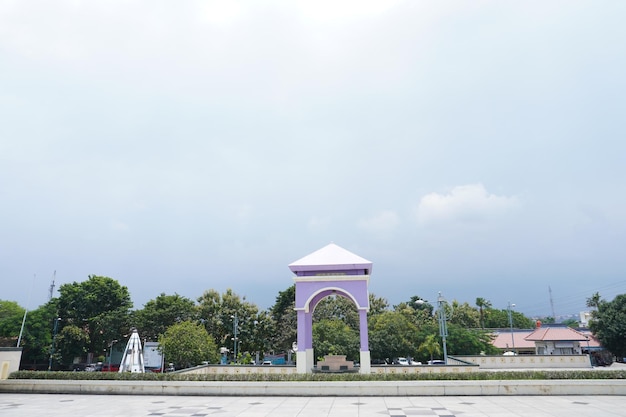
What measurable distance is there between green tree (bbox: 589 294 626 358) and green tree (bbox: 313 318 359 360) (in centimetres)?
2061

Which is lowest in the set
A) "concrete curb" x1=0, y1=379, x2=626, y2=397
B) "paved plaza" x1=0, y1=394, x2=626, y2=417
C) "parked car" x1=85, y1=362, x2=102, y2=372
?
"parked car" x1=85, y1=362, x2=102, y2=372

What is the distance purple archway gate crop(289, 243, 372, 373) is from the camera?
19641 mm

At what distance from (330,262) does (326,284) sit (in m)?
1.07

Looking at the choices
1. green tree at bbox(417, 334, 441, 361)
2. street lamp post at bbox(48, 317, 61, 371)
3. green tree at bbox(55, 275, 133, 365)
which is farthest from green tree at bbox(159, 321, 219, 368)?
street lamp post at bbox(48, 317, 61, 371)

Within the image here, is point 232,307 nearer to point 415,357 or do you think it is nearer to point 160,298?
point 160,298

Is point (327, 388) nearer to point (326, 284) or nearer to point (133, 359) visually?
point (326, 284)

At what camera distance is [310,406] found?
1141 centimetres

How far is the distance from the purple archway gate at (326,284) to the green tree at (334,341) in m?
9.21

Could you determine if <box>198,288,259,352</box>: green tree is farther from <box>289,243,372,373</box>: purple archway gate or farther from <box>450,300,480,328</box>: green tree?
<box>450,300,480,328</box>: green tree

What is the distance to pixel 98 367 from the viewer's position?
126ft

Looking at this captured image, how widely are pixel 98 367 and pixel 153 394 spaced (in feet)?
97.5

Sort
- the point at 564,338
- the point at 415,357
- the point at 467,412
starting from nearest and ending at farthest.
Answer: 1. the point at 467,412
2. the point at 415,357
3. the point at 564,338

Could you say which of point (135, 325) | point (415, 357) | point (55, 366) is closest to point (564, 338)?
point (415, 357)

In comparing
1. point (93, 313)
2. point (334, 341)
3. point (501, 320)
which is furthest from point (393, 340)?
point (501, 320)
